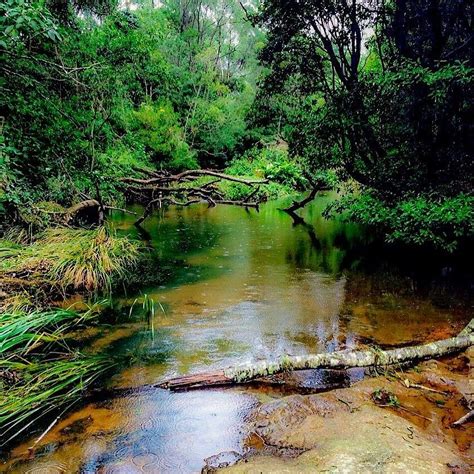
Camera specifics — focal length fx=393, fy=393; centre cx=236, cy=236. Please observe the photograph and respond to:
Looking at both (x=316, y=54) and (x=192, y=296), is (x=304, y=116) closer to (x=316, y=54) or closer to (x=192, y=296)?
(x=316, y=54)

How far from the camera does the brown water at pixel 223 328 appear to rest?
9.25 ft

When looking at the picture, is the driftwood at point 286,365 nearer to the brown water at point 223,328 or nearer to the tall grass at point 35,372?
the brown water at point 223,328

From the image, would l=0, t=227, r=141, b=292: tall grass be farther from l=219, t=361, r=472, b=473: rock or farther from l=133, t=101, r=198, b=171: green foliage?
l=133, t=101, r=198, b=171: green foliage

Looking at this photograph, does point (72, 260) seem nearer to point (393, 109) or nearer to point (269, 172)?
point (393, 109)

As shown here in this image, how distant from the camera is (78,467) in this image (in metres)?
2.58

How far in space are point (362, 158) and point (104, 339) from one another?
27.2 feet

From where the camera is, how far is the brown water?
282cm

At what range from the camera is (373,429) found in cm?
265

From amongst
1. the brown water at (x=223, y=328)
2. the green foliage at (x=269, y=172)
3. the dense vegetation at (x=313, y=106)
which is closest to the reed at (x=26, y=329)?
the brown water at (x=223, y=328)

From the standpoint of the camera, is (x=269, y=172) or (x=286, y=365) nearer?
(x=286, y=365)

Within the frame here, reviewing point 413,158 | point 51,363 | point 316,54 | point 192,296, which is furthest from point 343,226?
point 51,363

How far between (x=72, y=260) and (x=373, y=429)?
5411mm

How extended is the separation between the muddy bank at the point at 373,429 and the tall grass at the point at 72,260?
4.23m

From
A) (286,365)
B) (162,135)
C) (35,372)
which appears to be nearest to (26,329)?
(35,372)
